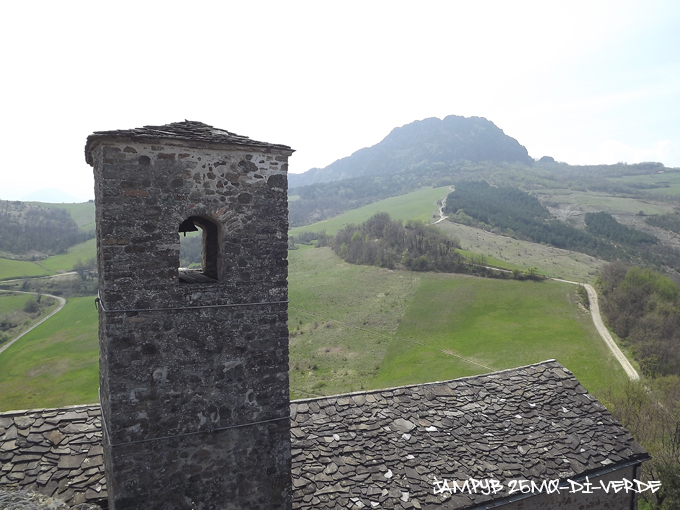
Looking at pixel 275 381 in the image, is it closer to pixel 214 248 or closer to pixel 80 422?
pixel 214 248

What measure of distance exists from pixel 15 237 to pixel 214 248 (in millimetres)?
95968

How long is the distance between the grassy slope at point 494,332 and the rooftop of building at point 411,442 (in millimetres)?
25364

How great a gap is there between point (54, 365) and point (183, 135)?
4570 centimetres

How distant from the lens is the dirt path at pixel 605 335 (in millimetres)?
35219

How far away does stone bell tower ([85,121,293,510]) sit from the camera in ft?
19.0

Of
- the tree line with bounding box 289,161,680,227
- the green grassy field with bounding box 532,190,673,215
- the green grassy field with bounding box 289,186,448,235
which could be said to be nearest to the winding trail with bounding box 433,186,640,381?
the green grassy field with bounding box 289,186,448,235

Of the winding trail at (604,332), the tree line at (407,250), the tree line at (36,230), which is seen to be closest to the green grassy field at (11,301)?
the tree line at (36,230)

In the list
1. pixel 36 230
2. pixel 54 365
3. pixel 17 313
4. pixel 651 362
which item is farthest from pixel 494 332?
pixel 36 230

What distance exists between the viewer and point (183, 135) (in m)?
6.00

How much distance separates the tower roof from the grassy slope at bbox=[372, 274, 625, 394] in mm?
32124

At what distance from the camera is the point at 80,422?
27.2 ft

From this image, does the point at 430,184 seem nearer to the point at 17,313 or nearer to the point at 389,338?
the point at 389,338

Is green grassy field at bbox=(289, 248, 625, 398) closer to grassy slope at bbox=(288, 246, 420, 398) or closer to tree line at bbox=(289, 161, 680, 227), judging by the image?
grassy slope at bbox=(288, 246, 420, 398)

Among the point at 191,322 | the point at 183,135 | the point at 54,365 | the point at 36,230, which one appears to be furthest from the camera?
the point at 36,230
